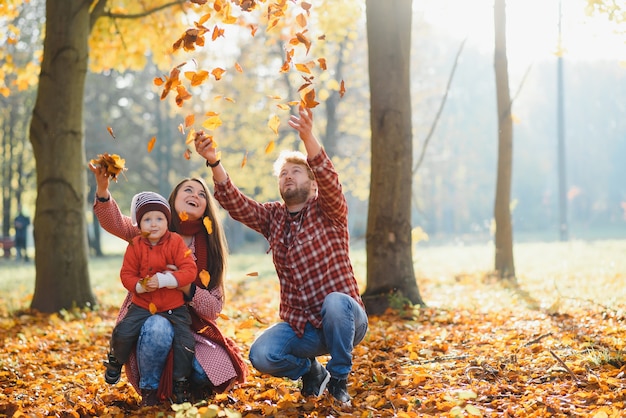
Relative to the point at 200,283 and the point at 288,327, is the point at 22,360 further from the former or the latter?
the point at 288,327

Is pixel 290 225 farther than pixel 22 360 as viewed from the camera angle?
No

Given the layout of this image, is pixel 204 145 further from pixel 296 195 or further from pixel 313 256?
pixel 313 256

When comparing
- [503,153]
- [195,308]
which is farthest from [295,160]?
[503,153]

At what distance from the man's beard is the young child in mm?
699

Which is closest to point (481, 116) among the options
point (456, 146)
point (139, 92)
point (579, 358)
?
point (456, 146)

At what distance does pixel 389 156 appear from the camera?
758 centimetres

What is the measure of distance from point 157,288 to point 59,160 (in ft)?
18.3

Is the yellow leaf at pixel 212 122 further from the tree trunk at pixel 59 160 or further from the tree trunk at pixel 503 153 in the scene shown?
the tree trunk at pixel 503 153

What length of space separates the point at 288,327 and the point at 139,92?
28.9m

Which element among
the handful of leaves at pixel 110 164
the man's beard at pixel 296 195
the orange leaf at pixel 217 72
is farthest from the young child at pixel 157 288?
the orange leaf at pixel 217 72

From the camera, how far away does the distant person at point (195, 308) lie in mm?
3873

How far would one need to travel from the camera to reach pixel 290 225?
4250 mm

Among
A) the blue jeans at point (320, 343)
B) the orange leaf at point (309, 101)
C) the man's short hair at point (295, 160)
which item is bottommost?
the blue jeans at point (320, 343)

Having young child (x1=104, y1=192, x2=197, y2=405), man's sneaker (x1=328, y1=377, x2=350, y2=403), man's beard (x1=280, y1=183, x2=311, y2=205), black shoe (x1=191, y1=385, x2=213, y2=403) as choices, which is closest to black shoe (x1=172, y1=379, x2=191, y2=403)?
young child (x1=104, y1=192, x2=197, y2=405)
